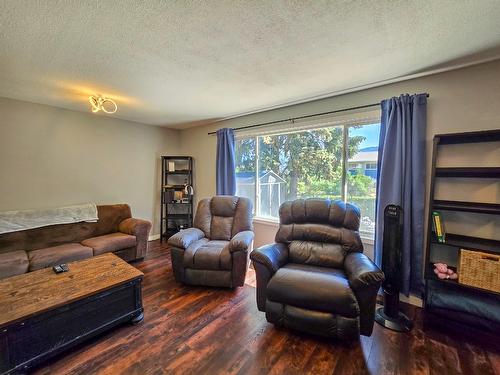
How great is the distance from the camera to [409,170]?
2.11 metres

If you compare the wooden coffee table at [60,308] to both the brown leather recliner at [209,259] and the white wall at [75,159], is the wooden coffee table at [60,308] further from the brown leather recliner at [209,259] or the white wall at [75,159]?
the white wall at [75,159]

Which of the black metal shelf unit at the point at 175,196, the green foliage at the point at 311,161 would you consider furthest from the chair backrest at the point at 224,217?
the black metal shelf unit at the point at 175,196

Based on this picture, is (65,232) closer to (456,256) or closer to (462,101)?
(456,256)

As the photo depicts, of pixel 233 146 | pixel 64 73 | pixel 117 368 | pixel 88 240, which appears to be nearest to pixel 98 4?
pixel 64 73

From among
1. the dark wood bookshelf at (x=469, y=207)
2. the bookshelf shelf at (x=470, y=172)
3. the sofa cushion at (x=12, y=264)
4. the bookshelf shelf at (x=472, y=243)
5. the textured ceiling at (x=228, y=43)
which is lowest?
the sofa cushion at (x=12, y=264)

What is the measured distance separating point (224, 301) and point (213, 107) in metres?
2.57

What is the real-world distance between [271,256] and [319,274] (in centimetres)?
44

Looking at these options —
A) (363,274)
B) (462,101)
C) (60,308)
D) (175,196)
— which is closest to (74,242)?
(175,196)

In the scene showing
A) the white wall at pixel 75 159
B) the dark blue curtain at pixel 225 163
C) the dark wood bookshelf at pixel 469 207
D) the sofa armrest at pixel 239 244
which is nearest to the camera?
the dark wood bookshelf at pixel 469 207

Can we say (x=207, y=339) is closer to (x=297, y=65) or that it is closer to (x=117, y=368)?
(x=117, y=368)

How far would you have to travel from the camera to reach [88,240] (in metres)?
3.02

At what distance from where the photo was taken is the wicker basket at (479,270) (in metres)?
1.61

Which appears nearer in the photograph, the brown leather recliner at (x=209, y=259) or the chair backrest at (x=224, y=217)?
the brown leather recliner at (x=209, y=259)

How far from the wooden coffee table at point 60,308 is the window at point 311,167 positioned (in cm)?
216
